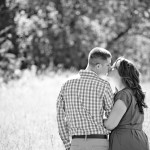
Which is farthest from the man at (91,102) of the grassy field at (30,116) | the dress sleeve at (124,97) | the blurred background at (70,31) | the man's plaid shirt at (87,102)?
the blurred background at (70,31)

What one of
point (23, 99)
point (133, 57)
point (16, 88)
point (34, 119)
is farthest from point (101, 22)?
point (34, 119)

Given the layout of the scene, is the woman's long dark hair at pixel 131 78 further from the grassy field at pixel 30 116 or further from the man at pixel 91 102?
the grassy field at pixel 30 116

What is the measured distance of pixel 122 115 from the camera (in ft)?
10.4

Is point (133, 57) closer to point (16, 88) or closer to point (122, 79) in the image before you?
point (16, 88)

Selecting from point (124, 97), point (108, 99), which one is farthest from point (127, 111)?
point (108, 99)

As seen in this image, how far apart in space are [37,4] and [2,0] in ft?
6.01

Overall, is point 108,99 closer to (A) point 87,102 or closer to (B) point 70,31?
(A) point 87,102

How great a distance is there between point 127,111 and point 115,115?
17 centimetres

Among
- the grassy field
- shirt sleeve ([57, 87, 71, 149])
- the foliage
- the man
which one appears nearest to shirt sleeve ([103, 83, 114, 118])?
the man

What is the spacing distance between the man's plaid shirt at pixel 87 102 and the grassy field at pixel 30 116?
1344 mm

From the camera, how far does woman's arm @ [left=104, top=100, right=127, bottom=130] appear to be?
3131 mm

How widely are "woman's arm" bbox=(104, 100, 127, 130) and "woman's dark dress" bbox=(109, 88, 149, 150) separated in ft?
0.28

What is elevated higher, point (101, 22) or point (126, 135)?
point (101, 22)

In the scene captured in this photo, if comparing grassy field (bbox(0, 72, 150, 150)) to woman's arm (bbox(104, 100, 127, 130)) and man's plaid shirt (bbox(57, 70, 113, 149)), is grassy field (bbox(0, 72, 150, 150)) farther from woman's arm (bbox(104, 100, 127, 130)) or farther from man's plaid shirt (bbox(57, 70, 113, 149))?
woman's arm (bbox(104, 100, 127, 130))
